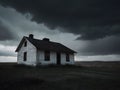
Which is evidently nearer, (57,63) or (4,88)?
(4,88)

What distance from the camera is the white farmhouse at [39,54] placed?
2598cm

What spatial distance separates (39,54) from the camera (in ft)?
85.1

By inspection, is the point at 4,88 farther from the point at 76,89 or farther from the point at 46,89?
the point at 76,89

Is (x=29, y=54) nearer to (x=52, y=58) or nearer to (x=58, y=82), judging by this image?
(x=52, y=58)

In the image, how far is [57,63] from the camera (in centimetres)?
2912

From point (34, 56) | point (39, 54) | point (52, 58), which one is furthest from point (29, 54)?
point (52, 58)

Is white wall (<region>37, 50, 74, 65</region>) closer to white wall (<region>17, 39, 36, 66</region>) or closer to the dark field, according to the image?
white wall (<region>17, 39, 36, 66</region>)

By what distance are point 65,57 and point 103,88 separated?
2254 cm

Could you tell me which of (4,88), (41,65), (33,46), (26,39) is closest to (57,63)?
(41,65)

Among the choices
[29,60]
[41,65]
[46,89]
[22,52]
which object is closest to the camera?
[46,89]

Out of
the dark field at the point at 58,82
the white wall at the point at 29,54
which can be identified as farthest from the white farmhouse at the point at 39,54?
the dark field at the point at 58,82

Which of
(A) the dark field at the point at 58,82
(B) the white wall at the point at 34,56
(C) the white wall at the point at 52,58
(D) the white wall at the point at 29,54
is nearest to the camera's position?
(A) the dark field at the point at 58,82

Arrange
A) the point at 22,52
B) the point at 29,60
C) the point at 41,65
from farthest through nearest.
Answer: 1. the point at 22,52
2. the point at 29,60
3. the point at 41,65

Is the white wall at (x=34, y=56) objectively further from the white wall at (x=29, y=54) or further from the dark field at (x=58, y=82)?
the dark field at (x=58, y=82)
